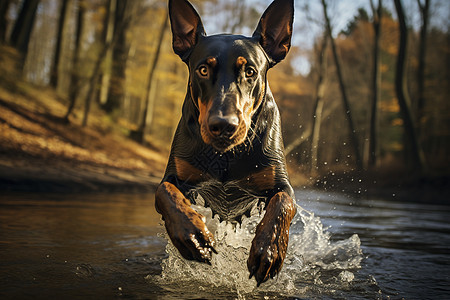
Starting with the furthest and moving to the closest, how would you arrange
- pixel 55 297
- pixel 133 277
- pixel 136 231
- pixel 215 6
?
pixel 215 6, pixel 136 231, pixel 133 277, pixel 55 297

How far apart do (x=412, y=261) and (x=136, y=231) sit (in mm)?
3265

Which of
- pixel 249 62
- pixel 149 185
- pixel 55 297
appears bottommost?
pixel 149 185

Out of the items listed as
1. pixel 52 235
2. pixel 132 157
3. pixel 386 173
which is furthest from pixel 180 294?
pixel 386 173

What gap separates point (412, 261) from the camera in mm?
4457

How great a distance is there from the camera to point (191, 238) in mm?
2545

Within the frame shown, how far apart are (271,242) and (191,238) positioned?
48cm

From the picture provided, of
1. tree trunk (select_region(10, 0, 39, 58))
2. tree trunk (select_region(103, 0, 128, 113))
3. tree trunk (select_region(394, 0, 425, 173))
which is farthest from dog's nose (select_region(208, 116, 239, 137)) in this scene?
tree trunk (select_region(103, 0, 128, 113))

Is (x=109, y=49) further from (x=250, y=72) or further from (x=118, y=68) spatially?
(x=250, y=72)

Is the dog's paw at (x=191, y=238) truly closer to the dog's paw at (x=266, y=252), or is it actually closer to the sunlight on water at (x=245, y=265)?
the dog's paw at (x=266, y=252)

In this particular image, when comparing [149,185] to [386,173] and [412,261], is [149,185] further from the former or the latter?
[386,173]

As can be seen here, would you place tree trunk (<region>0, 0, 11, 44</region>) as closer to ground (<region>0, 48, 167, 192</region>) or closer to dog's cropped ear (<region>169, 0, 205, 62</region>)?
ground (<region>0, 48, 167, 192</region>)

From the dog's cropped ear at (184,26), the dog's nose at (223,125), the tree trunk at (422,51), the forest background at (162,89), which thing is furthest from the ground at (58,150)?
the tree trunk at (422,51)

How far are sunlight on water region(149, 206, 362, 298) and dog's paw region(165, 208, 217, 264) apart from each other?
485 millimetres

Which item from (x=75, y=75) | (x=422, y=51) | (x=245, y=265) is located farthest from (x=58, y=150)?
(x=422, y=51)
